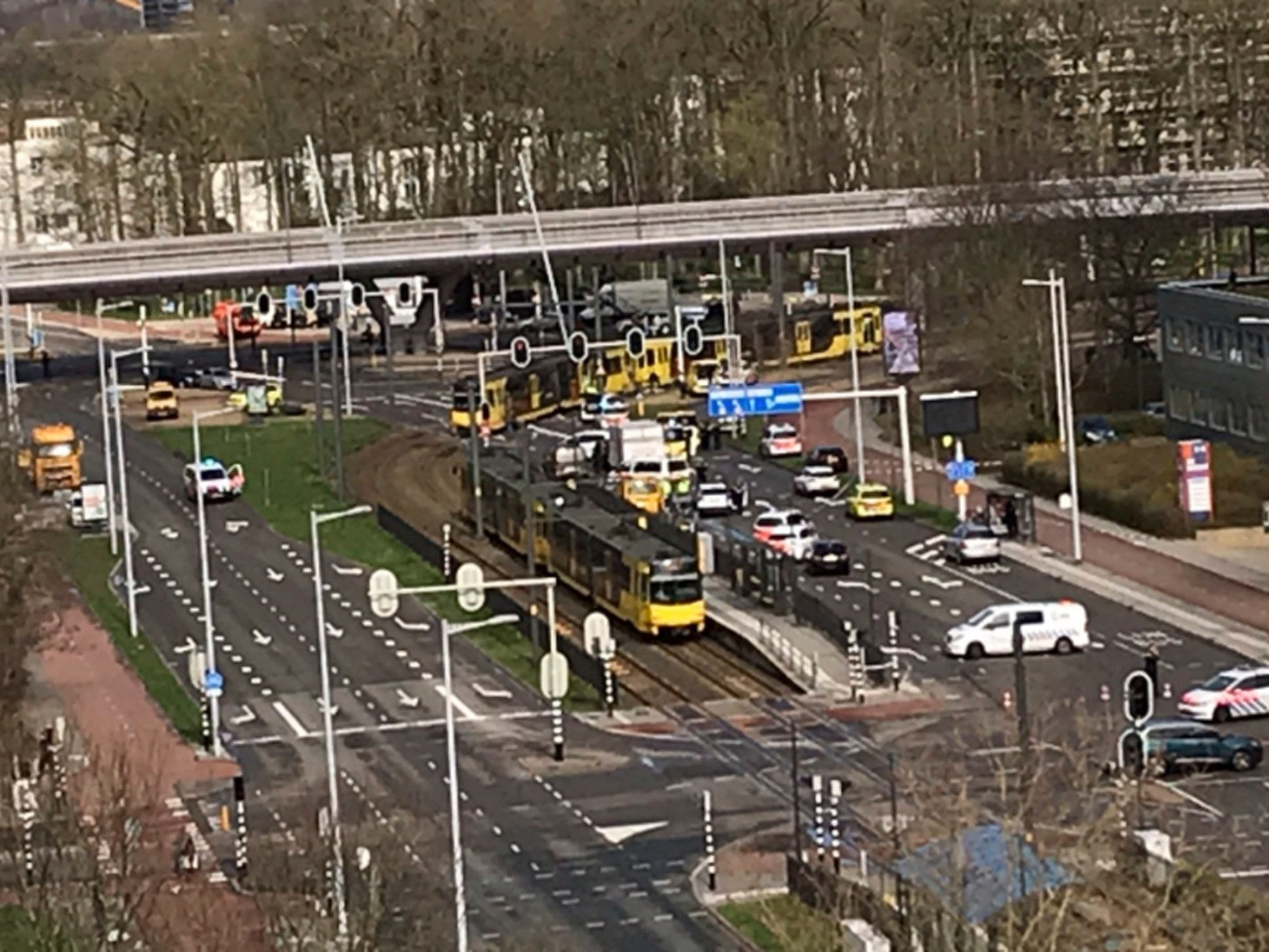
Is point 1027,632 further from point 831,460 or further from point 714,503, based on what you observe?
point 831,460

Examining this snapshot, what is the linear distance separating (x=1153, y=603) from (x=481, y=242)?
47073mm

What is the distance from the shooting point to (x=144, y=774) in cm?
4784

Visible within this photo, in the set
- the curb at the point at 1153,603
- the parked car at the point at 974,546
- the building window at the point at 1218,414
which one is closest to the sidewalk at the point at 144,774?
the parked car at the point at 974,546

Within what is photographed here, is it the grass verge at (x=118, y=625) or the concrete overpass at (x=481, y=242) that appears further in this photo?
the concrete overpass at (x=481, y=242)

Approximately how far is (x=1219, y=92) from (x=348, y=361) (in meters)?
35.6

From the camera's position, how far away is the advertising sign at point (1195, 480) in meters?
66.7

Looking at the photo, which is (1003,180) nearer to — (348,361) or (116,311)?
(348,361)

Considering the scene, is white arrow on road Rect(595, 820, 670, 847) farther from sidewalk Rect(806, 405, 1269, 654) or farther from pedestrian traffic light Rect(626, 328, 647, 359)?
pedestrian traffic light Rect(626, 328, 647, 359)

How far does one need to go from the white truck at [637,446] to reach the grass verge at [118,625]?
1200 cm

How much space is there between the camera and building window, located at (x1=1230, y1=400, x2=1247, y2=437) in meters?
76.1

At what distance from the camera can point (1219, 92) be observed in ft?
407

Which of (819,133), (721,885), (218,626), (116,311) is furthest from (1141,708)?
(116,311)

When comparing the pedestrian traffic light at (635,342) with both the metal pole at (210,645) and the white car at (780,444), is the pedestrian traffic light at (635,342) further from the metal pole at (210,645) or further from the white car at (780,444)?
the metal pole at (210,645)

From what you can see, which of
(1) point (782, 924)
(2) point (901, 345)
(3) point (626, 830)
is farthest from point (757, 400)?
(1) point (782, 924)
